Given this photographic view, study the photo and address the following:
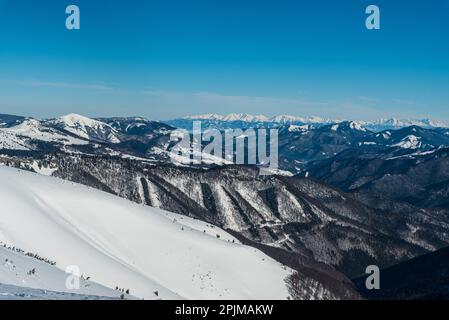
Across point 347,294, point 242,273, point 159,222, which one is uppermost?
point 159,222

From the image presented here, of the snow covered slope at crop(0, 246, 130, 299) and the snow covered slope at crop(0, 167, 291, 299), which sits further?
the snow covered slope at crop(0, 167, 291, 299)

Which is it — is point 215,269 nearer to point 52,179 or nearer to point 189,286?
point 189,286

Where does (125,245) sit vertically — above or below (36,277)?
below

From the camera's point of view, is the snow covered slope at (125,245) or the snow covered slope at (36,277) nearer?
the snow covered slope at (36,277)

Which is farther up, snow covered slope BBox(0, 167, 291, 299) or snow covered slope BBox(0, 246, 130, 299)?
snow covered slope BBox(0, 246, 130, 299)

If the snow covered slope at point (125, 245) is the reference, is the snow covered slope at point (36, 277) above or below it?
above

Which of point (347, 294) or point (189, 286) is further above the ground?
point (189, 286)
